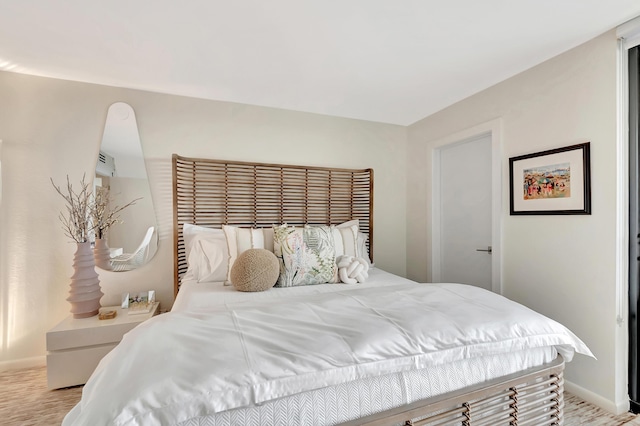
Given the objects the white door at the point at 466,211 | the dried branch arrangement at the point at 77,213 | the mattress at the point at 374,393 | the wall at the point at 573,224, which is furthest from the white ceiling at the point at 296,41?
the mattress at the point at 374,393

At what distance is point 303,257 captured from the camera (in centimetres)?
229

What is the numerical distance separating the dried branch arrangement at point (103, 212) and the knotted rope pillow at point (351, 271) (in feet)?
6.48

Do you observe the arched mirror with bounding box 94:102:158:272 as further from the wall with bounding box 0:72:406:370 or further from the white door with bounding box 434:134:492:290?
the white door with bounding box 434:134:492:290

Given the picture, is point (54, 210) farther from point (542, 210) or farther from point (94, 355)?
point (542, 210)

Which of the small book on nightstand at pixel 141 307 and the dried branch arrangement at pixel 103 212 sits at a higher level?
the dried branch arrangement at pixel 103 212

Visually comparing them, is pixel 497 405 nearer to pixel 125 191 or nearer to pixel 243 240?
pixel 243 240

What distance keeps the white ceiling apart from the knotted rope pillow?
155 cm

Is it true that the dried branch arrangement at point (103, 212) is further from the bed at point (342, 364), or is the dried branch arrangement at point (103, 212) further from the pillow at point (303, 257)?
the pillow at point (303, 257)

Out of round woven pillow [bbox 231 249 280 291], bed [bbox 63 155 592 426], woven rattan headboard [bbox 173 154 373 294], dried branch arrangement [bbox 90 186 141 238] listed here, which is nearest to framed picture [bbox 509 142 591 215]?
bed [bbox 63 155 592 426]

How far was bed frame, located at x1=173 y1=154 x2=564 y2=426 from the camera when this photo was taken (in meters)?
1.33

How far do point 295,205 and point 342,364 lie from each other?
2.20 meters

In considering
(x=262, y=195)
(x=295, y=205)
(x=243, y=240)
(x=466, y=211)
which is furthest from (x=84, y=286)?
(x=466, y=211)

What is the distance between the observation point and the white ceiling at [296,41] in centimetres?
161

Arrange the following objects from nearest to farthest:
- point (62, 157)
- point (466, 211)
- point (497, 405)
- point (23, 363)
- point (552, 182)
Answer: point (497, 405), point (552, 182), point (23, 363), point (62, 157), point (466, 211)
